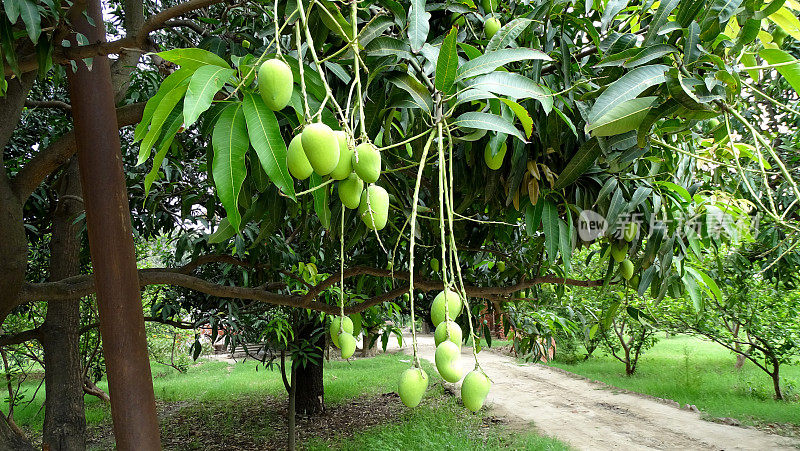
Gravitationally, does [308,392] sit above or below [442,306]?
below

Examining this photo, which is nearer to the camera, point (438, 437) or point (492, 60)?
point (492, 60)

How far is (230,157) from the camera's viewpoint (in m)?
0.63

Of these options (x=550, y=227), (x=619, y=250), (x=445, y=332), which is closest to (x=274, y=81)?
(x=445, y=332)

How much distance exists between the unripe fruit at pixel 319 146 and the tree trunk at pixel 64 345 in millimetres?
3312

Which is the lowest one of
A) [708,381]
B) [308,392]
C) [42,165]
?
[708,381]

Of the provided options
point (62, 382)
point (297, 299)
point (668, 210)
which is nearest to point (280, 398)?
point (62, 382)

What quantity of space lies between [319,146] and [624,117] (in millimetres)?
520

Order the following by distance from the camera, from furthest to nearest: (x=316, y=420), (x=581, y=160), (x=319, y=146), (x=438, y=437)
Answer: (x=316, y=420)
(x=438, y=437)
(x=581, y=160)
(x=319, y=146)

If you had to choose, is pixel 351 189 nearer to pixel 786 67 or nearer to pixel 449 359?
pixel 449 359

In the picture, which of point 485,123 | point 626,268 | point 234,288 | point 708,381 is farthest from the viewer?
point 708,381

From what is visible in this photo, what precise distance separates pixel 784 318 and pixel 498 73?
6.87 metres

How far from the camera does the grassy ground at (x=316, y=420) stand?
15.7 ft

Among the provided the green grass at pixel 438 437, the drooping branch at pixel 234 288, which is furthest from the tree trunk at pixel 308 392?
the drooping branch at pixel 234 288

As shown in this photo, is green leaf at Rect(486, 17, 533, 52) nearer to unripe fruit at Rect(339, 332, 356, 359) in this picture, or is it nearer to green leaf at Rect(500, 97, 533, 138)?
green leaf at Rect(500, 97, 533, 138)
